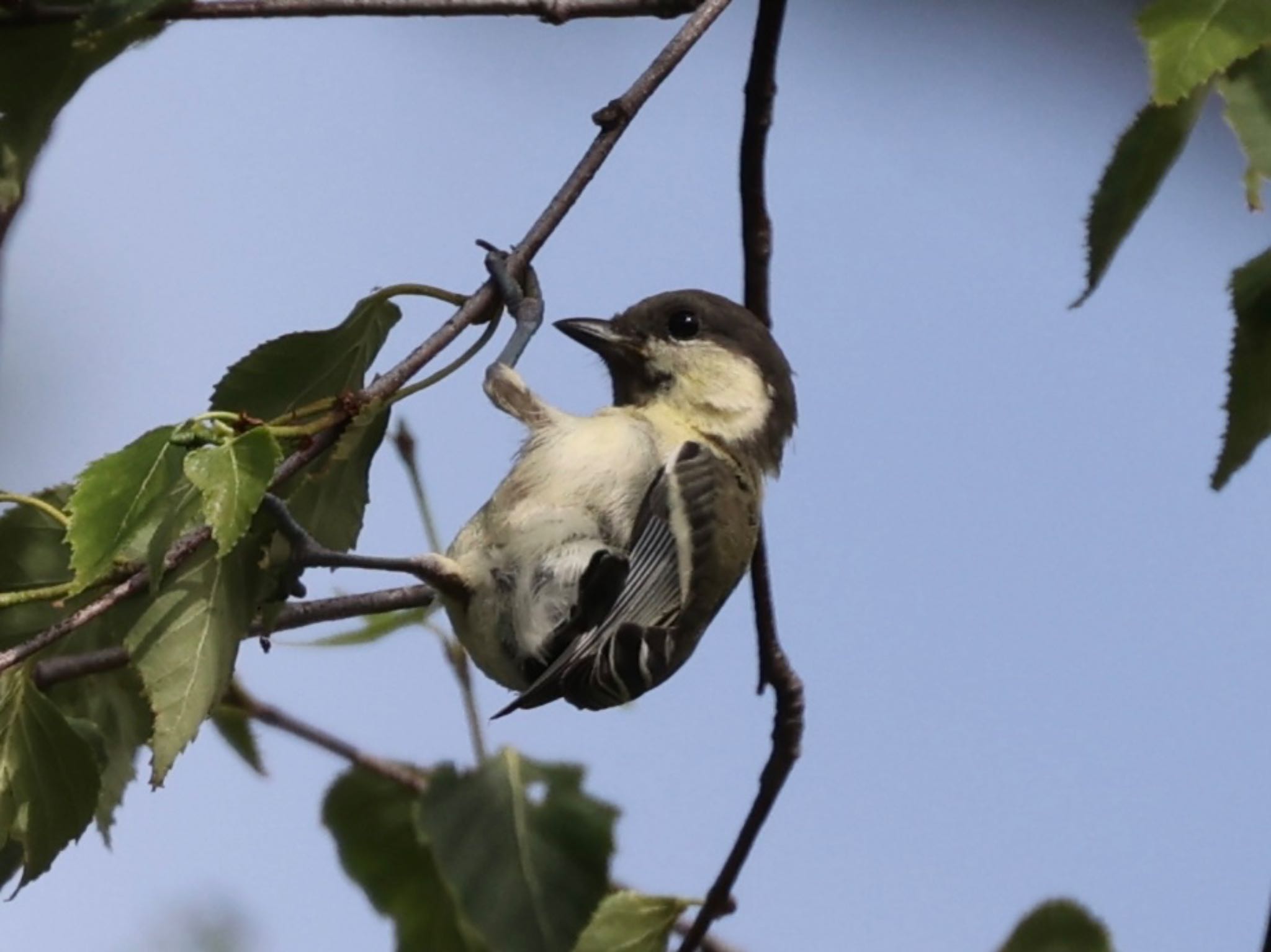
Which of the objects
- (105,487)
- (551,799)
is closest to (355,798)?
(551,799)

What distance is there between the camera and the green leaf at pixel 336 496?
7.72 feet

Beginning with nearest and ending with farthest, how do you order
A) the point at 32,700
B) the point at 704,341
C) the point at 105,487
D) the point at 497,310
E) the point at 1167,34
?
the point at 105,487
the point at 1167,34
the point at 32,700
the point at 497,310
the point at 704,341

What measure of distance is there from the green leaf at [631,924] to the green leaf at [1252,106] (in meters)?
1.42

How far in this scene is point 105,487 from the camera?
1.83 meters

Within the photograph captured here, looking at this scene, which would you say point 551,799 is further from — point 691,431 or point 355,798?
point 691,431

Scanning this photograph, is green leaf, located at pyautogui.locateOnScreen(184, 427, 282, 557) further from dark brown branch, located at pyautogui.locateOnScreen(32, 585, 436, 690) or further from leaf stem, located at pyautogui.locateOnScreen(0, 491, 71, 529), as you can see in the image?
dark brown branch, located at pyautogui.locateOnScreen(32, 585, 436, 690)

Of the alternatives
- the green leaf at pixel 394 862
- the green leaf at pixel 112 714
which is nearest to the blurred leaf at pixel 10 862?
the green leaf at pixel 112 714

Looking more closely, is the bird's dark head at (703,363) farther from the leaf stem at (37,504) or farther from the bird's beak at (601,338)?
the leaf stem at (37,504)

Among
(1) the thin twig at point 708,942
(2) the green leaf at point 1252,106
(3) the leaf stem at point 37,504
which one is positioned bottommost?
(1) the thin twig at point 708,942

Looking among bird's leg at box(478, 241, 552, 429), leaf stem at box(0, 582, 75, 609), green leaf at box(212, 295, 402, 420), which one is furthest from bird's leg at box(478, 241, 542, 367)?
leaf stem at box(0, 582, 75, 609)

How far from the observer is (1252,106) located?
1996mm

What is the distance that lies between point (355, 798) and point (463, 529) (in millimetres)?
576

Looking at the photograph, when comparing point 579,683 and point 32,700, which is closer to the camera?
point 32,700

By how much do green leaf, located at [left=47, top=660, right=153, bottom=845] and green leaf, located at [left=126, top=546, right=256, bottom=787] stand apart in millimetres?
706
